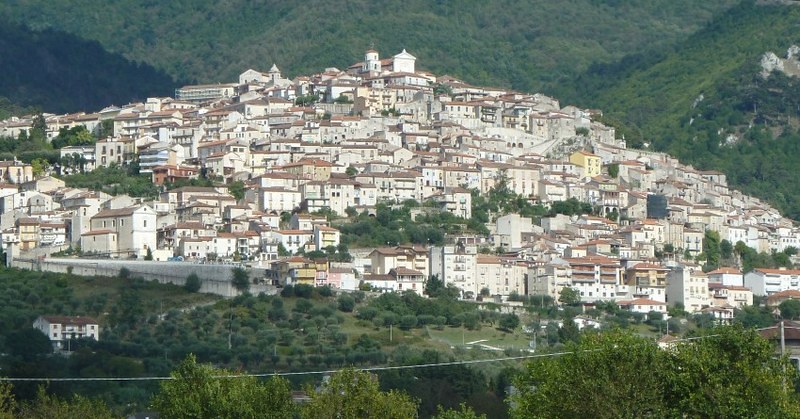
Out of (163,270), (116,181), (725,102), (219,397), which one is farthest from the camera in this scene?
(725,102)

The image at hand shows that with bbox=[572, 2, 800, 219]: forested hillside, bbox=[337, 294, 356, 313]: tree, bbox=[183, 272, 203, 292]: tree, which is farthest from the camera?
bbox=[572, 2, 800, 219]: forested hillside

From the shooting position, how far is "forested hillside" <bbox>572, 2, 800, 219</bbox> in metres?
114

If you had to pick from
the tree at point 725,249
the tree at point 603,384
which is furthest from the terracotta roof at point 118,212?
the tree at point 603,384

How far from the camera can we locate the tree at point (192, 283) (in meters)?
75.3

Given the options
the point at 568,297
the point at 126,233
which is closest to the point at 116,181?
the point at 126,233

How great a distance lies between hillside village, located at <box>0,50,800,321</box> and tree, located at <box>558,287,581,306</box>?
0.59m

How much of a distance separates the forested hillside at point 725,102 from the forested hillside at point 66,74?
28.3m

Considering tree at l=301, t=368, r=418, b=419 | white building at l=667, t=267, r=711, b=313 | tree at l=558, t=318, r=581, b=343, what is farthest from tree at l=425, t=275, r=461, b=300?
tree at l=301, t=368, r=418, b=419

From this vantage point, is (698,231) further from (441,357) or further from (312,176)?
(441,357)

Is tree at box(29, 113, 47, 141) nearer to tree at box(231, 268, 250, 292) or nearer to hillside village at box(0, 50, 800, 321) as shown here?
hillside village at box(0, 50, 800, 321)

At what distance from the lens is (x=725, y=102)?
119688 mm

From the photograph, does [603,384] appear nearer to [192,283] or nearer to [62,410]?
[62,410]

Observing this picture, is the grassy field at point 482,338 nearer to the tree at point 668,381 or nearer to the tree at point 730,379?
the tree at point 668,381

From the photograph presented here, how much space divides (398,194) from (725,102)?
38154 millimetres
